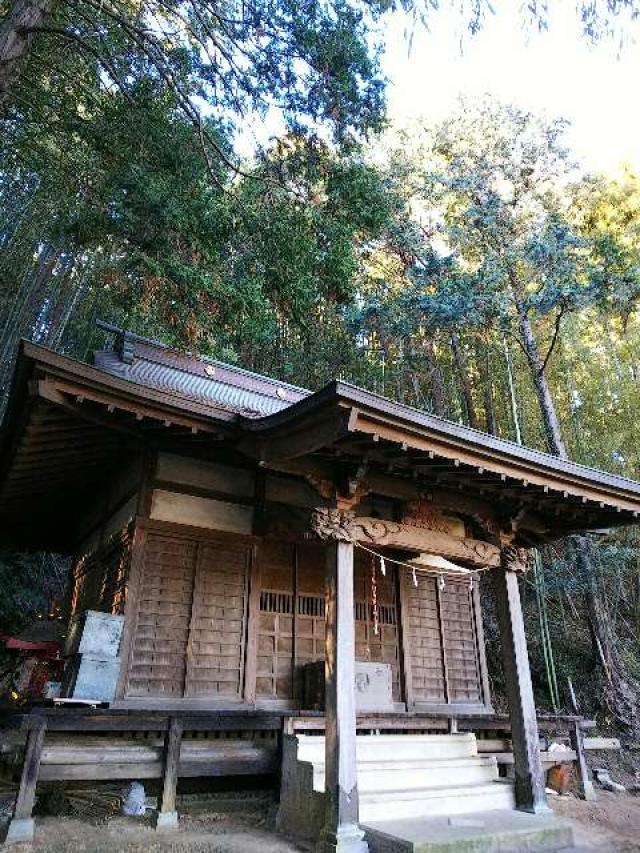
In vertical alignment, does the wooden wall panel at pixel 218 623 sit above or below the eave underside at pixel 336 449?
below

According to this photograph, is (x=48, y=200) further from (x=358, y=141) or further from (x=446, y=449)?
(x=446, y=449)

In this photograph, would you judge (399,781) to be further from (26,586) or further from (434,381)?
(434,381)

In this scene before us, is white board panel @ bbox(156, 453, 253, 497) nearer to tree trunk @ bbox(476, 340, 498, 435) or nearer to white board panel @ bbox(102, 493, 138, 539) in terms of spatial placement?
white board panel @ bbox(102, 493, 138, 539)

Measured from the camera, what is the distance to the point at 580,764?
21.4 ft

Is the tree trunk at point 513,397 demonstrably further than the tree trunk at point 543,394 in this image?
Yes

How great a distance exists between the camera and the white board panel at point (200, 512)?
605 cm

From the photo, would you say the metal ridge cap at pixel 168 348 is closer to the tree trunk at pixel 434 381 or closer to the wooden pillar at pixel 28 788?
the wooden pillar at pixel 28 788

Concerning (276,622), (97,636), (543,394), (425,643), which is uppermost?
(543,394)

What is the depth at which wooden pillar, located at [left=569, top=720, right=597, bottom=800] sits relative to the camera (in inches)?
254

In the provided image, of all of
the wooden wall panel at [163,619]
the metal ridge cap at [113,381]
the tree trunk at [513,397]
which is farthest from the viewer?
the tree trunk at [513,397]

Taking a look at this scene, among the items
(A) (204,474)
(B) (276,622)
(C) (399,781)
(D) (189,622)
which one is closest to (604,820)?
(C) (399,781)

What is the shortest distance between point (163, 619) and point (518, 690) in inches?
Answer: 144

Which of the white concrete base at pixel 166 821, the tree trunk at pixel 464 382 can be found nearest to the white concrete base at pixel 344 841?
the white concrete base at pixel 166 821

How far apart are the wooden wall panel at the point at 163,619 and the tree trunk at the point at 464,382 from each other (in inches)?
432
